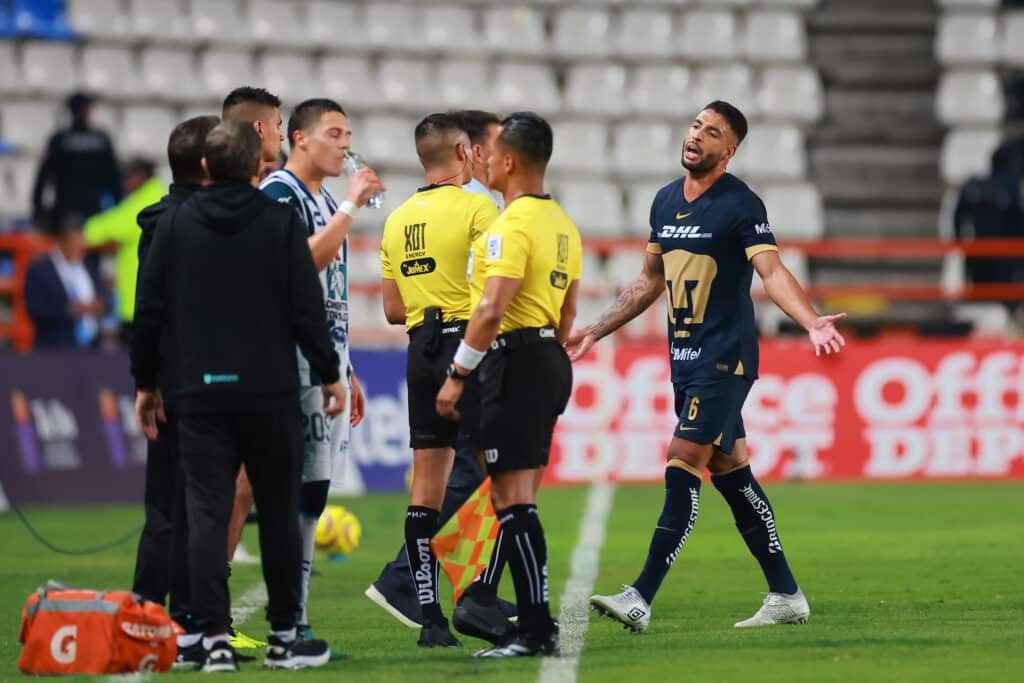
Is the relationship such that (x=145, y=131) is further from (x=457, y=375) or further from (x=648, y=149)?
(x=457, y=375)

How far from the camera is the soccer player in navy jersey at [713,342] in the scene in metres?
8.04

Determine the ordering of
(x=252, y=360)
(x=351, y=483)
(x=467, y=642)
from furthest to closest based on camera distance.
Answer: (x=351, y=483), (x=467, y=642), (x=252, y=360)

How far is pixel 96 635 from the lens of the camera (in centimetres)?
665

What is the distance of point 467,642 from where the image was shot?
7.79 meters

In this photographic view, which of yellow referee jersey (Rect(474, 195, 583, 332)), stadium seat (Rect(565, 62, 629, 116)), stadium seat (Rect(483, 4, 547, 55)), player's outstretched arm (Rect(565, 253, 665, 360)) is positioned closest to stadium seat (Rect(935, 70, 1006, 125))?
stadium seat (Rect(565, 62, 629, 116))

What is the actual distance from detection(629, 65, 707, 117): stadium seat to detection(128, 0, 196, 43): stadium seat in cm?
548

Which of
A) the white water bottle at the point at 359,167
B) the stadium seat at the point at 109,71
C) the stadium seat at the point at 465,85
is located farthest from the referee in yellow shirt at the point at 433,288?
the stadium seat at the point at 109,71

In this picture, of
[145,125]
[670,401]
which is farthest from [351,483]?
[145,125]

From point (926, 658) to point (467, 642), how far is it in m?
2.05

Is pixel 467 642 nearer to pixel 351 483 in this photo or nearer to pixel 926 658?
pixel 926 658

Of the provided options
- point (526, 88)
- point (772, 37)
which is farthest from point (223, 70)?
point (772, 37)

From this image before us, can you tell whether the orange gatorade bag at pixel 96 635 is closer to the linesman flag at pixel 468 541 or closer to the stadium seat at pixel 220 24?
the linesman flag at pixel 468 541

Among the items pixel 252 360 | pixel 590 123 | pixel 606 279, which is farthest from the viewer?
pixel 590 123

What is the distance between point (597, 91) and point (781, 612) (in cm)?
1462
